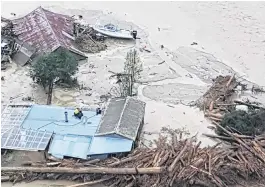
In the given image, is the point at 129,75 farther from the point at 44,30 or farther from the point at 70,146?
the point at 44,30

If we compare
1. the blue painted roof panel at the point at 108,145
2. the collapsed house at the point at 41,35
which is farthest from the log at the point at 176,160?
the collapsed house at the point at 41,35

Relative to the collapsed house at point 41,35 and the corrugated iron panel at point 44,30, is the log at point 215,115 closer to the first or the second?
the collapsed house at point 41,35

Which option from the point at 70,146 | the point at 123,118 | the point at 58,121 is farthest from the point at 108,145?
the point at 58,121

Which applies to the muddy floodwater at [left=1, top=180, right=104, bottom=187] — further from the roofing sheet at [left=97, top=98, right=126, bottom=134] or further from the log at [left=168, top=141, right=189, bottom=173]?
the log at [left=168, top=141, right=189, bottom=173]

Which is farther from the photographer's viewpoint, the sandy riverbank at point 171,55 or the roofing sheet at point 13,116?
the sandy riverbank at point 171,55

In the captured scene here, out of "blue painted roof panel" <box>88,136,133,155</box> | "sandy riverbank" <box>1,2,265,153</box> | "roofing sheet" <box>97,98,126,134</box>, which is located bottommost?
"sandy riverbank" <box>1,2,265,153</box>

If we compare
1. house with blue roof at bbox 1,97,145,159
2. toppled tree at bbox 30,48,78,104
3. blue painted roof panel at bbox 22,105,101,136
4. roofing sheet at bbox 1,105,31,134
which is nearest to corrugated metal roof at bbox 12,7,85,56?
toppled tree at bbox 30,48,78,104
